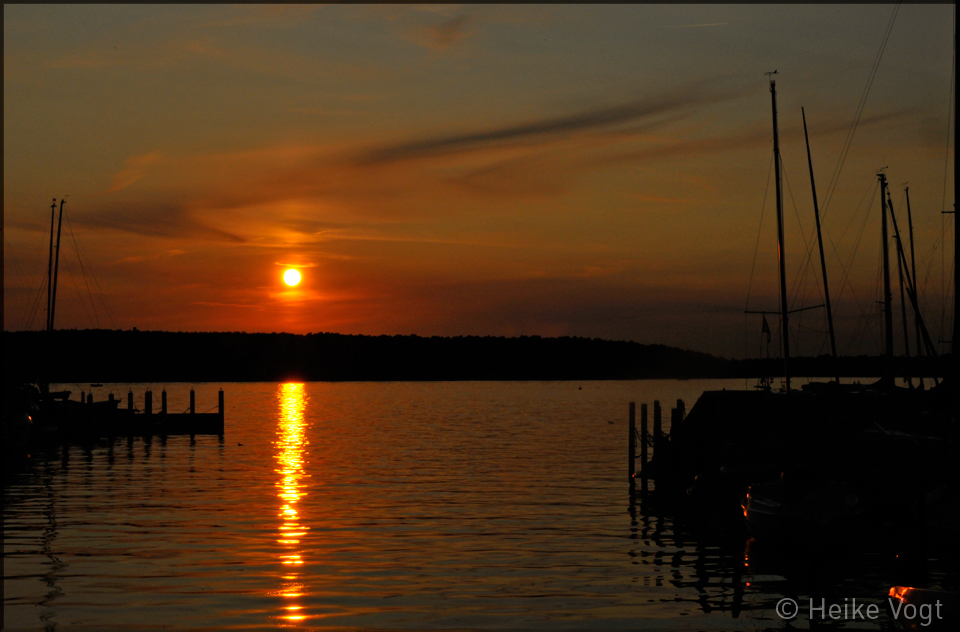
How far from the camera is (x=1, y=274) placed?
41000 mm

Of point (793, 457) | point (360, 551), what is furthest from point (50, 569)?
point (793, 457)

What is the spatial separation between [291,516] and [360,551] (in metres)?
6.38

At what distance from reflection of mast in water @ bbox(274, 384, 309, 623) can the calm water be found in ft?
0.27

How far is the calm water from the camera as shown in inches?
669

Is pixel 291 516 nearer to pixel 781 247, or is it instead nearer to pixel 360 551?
pixel 360 551

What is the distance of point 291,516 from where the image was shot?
1117 inches

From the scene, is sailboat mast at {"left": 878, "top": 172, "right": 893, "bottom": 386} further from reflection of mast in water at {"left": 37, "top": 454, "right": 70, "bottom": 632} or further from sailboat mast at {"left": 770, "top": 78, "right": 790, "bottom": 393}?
reflection of mast in water at {"left": 37, "top": 454, "right": 70, "bottom": 632}

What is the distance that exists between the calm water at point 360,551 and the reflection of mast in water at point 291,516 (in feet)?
0.27

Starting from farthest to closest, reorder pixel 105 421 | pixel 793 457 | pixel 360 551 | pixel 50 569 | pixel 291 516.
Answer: pixel 105 421 → pixel 291 516 → pixel 793 457 → pixel 360 551 → pixel 50 569

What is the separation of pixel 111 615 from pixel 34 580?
3.47m

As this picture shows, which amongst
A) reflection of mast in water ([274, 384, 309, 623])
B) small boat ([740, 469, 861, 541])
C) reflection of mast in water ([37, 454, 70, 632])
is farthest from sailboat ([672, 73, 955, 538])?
reflection of mast in water ([37, 454, 70, 632])

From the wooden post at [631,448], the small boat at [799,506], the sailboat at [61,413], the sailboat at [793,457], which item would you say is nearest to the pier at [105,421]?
the sailboat at [61,413]

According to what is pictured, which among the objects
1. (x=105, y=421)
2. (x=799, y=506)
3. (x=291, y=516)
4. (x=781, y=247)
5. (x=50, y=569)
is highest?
(x=781, y=247)

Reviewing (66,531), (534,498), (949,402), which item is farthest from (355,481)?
(949,402)
